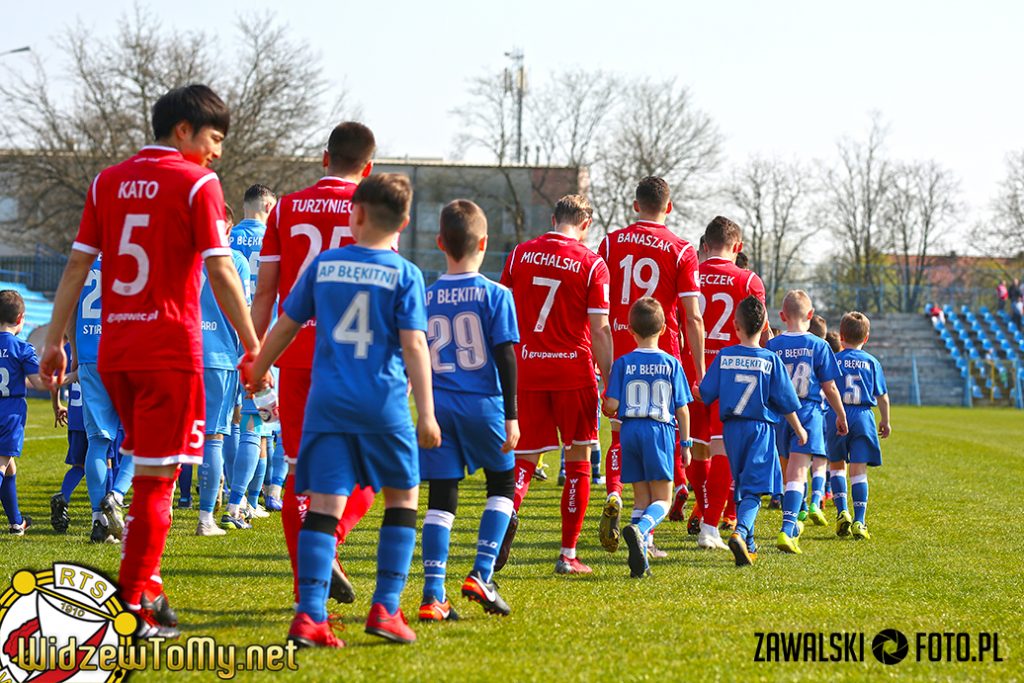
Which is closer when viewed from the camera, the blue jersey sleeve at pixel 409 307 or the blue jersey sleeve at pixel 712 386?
the blue jersey sleeve at pixel 409 307

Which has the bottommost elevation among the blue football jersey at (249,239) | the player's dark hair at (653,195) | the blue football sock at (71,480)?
the blue football sock at (71,480)

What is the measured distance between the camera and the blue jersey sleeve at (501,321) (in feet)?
19.0

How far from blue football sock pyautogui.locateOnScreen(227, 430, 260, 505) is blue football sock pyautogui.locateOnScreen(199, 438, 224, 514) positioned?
47 centimetres

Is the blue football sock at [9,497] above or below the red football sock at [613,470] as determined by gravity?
below

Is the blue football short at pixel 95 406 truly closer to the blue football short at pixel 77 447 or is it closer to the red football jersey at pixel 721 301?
the blue football short at pixel 77 447

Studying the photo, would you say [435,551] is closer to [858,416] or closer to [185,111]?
[185,111]

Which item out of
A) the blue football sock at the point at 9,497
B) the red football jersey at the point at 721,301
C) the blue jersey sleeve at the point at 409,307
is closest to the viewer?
the blue jersey sleeve at the point at 409,307

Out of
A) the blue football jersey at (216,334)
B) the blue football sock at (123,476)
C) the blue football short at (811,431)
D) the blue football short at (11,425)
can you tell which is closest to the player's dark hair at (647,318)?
the blue football short at (811,431)

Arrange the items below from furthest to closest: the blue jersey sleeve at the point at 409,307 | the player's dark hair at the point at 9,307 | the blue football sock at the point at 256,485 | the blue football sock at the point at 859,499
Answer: the blue football sock at the point at 256,485 → the blue football sock at the point at 859,499 → the player's dark hair at the point at 9,307 → the blue jersey sleeve at the point at 409,307

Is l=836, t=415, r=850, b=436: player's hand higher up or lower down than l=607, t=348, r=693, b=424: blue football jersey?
lower down

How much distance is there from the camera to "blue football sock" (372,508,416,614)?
16.4 ft

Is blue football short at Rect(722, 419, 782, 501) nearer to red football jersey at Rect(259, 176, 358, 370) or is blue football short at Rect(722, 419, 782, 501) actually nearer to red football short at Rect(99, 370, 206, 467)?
red football jersey at Rect(259, 176, 358, 370)

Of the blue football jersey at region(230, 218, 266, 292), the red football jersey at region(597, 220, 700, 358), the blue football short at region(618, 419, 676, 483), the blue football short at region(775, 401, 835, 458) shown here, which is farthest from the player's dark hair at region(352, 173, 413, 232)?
the blue football short at region(775, 401, 835, 458)

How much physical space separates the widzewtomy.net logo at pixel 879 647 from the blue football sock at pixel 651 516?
2026 mm
